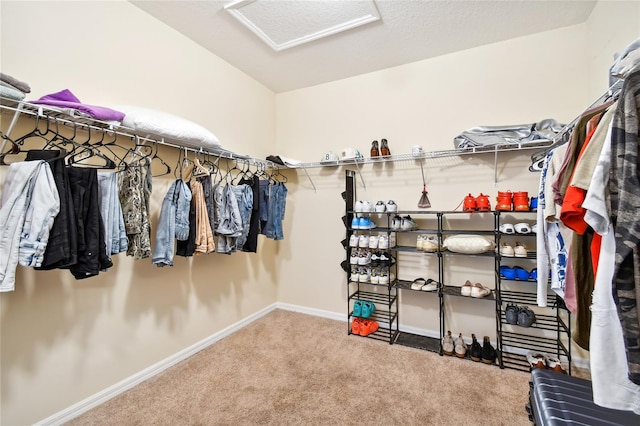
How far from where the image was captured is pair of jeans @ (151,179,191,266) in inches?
71.6

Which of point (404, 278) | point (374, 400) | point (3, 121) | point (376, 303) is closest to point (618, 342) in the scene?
point (374, 400)

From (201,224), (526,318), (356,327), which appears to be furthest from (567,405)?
(201,224)

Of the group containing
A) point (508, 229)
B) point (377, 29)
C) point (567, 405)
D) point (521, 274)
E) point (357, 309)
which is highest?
point (377, 29)

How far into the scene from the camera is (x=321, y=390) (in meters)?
1.88

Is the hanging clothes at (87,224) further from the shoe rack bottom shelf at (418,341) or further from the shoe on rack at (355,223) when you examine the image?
the shoe rack bottom shelf at (418,341)

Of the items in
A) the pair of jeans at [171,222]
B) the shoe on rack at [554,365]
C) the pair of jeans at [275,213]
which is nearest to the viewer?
the pair of jeans at [171,222]

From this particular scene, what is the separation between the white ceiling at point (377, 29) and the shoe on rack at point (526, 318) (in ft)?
7.48

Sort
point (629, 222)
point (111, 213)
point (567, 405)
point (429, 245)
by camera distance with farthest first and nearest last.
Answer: point (429, 245) < point (111, 213) < point (567, 405) < point (629, 222)

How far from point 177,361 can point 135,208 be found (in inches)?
54.3

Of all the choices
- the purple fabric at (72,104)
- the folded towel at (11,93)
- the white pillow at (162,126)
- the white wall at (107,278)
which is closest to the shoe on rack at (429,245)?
the white wall at (107,278)

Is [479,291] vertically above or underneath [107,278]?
underneath

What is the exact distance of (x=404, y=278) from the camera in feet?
9.07

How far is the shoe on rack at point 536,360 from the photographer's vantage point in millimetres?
2005

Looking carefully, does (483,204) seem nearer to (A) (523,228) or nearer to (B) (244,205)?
(A) (523,228)
